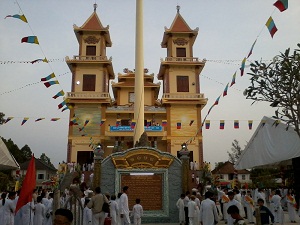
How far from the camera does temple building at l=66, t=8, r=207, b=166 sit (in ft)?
98.5

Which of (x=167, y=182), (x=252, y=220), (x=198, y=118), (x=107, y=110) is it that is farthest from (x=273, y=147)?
(x=107, y=110)

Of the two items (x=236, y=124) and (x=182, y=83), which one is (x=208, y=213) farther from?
(x=182, y=83)

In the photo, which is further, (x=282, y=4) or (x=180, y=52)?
(x=180, y=52)

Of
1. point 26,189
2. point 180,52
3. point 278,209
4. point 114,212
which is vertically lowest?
point 278,209

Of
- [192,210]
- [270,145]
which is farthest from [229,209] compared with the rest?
[270,145]

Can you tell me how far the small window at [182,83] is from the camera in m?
32.1

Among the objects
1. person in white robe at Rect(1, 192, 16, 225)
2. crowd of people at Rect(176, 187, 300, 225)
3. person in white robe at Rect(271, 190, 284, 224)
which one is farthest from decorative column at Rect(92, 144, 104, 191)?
person in white robe at Rect(271, 190, 284, 224)

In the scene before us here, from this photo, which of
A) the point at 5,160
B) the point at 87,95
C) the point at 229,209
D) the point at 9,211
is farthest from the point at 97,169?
the point at 87,95

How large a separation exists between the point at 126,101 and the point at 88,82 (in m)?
4.57

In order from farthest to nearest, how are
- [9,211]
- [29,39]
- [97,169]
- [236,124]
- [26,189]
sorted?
[236,124] → [97,169] → [29,39] → [9,211] → [26,189]

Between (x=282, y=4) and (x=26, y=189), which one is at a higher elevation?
(x=282, y=4)

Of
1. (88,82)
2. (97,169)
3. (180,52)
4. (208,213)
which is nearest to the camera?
(208,213)

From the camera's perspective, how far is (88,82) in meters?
31.6

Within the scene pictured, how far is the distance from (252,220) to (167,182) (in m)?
3.77
